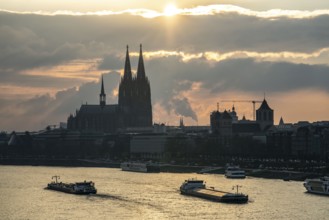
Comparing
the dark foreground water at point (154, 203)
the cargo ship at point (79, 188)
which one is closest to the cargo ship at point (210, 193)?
the dark foreground water at point (154, 203)

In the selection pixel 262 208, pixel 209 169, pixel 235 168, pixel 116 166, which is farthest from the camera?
pixel 116 166

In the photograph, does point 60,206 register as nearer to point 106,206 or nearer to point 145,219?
point 106,206

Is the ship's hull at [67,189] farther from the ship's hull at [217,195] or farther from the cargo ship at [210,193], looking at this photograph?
the ship's hull at [217,195]

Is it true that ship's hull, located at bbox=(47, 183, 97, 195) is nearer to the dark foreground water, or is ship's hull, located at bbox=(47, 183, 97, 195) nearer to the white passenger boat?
the dark foreground water

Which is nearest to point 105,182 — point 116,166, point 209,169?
point 209,169

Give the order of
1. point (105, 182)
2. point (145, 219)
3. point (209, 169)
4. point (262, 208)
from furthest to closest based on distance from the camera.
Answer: point (209, 169)
point (105, 182)
point (262, 208)
point (145, 219)

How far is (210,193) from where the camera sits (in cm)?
10431

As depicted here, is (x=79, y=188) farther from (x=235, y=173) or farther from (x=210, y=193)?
(x=235, y=173)

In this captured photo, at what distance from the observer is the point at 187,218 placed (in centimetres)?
8544

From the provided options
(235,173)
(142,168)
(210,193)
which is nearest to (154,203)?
(210,193)

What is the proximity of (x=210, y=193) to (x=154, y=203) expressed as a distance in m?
8.77

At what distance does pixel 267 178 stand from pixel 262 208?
1813 inches

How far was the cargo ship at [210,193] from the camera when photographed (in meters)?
98.7

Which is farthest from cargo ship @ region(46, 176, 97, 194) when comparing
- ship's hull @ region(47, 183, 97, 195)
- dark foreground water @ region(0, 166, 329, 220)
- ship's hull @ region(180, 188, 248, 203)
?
ship's hull @ region(180, 188, 248, 203)
